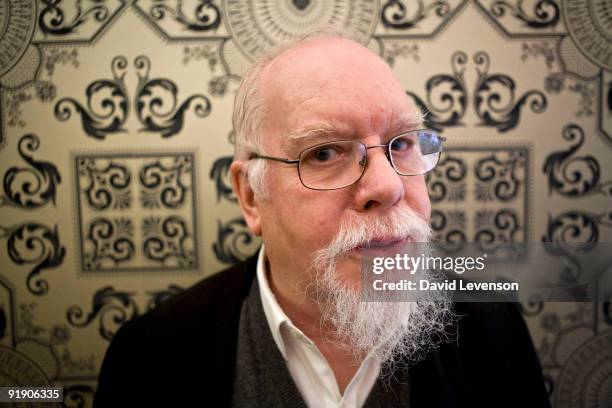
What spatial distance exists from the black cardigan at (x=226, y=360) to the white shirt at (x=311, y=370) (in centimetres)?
9

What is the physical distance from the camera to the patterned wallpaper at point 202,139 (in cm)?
80

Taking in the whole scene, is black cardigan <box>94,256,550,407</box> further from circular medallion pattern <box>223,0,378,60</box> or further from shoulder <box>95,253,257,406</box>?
circular medallion pattern <box>223,0,378,60</box>

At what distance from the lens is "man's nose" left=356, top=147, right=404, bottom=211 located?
56cm

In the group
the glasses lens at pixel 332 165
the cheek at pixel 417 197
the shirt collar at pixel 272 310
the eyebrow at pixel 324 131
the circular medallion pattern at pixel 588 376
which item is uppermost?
the eyebrow at pixel 324 131

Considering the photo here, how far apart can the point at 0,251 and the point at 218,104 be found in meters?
0.66

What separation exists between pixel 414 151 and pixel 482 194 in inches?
12.4

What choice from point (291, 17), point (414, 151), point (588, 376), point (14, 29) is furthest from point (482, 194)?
point (14, 29)

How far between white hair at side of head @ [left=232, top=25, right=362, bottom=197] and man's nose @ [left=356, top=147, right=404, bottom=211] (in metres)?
0.20

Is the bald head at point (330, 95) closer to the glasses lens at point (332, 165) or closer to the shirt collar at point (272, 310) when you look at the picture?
the glasses lens at point (332, 165)

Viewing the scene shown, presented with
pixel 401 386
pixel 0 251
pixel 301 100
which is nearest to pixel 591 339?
pixel 401 386

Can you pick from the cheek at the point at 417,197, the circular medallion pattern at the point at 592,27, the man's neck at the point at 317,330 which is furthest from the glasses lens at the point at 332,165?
the circular medallion pattern at the point at 592,27

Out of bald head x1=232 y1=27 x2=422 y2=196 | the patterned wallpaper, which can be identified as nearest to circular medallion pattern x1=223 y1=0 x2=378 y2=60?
the patterned wallpaper

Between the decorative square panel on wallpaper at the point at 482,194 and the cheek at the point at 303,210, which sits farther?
the decorative square panel on wallpaper at the point at 482,194

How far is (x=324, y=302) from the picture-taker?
25.1 inches
